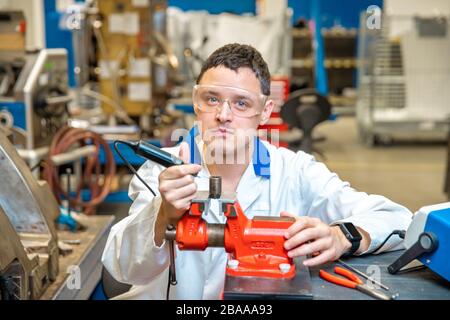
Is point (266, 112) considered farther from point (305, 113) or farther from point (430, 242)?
point (305, 113)

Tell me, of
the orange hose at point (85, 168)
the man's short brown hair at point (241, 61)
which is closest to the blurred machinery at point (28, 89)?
the orange hose at point (85, 168)

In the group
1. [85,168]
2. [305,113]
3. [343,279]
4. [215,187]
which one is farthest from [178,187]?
[85,168]

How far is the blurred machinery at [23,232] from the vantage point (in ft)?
3.84

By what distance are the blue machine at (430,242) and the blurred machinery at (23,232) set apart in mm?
743

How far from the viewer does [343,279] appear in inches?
34.8

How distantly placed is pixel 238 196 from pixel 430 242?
41 centimetres

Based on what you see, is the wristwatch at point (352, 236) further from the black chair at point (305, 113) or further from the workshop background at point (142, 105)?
the black chair at point (305, 113)

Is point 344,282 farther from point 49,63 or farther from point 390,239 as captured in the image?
point 49,63

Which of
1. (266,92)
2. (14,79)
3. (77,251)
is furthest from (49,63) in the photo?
(266,92)

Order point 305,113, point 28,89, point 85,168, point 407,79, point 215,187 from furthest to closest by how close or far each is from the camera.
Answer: point 407,79 < point 85,168 < point 28,89 < point 305,113 < point 215,187

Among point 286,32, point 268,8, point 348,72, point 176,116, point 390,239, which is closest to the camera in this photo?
point 390,239

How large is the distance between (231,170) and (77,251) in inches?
28.1

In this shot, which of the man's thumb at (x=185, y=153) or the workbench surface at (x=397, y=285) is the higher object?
the man's thumb at (x=185, y=153)

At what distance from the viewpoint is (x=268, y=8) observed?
6004 mm
